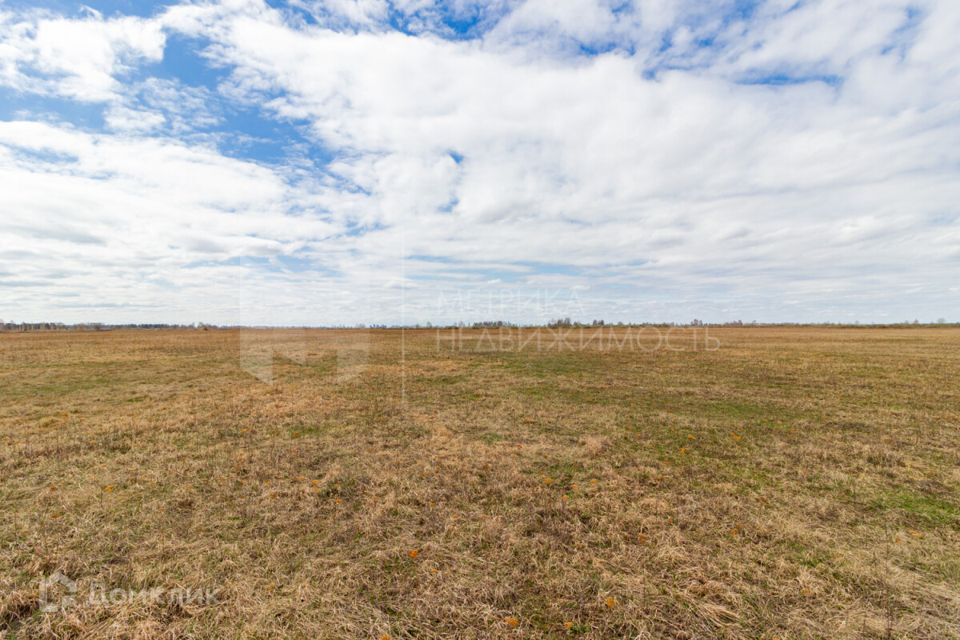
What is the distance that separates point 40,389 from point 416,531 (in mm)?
18319

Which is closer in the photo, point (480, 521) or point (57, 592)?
point (57, 592)

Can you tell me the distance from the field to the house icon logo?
0.04 meters

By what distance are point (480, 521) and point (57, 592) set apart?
4.35 metres

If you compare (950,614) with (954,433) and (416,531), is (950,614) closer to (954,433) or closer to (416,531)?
(416,531)

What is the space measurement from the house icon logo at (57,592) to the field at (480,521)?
37 mm

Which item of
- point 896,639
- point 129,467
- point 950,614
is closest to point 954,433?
point 950,614

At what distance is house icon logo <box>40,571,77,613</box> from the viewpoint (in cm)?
356

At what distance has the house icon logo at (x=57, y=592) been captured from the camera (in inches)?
140

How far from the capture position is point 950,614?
3523mm

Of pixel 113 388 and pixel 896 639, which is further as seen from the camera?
pixel 113 388

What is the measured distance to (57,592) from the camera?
3729mm

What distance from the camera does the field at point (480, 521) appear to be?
3.51m

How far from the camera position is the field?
3.51 m

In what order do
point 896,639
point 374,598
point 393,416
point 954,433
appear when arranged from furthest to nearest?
1. point 393,416
2. point 954,433
3. point 374,598
4. point 896,639
